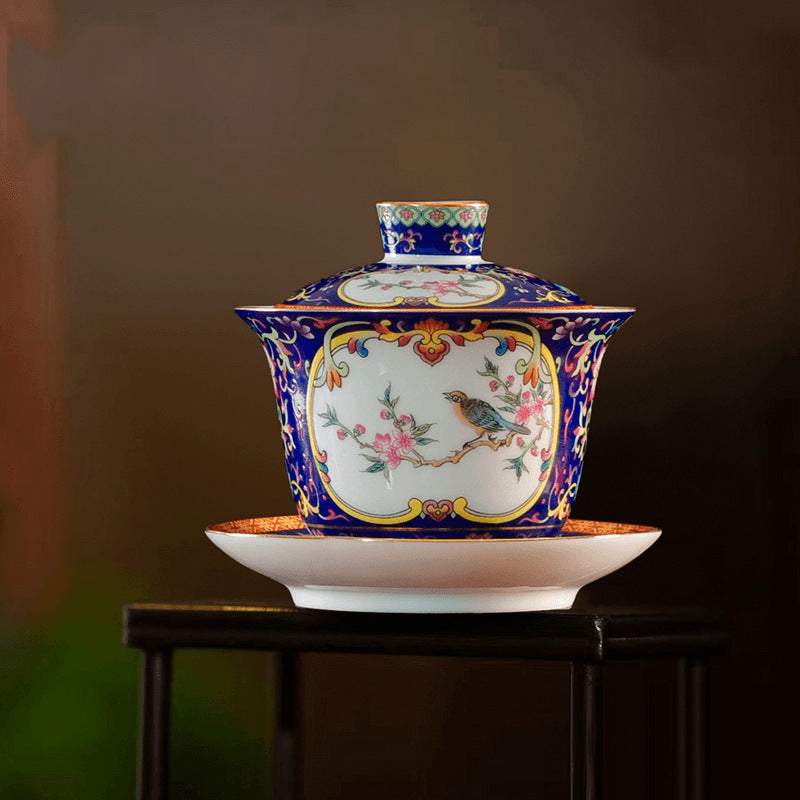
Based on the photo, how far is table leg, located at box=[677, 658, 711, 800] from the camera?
3.25 feet

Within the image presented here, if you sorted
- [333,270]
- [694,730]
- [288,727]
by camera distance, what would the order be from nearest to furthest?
[694,730]
[288,727]
[333,270]

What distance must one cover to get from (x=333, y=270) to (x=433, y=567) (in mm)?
479

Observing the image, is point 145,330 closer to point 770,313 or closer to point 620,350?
point 620,350

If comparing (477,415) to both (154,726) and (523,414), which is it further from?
(154,726)

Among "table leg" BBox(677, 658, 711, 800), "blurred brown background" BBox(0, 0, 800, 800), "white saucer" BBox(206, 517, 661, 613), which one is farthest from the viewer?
"blurred brown background" BBox(0, 0, 800, 800)

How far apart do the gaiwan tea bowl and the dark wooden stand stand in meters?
0.06

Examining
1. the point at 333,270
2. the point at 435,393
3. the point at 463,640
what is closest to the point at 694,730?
the point at 463,640

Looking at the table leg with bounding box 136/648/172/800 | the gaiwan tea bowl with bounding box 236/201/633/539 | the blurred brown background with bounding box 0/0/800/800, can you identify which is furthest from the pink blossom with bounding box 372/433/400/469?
the blurred brown background with bounding box 0/0/800/800

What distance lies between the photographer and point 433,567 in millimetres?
887

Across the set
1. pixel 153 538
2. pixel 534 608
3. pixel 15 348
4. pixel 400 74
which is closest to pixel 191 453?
pixel 153 538

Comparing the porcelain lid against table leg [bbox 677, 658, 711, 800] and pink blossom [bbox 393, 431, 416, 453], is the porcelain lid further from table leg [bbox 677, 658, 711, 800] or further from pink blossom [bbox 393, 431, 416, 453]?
table leg [bbox 677, 658, 711, 800]

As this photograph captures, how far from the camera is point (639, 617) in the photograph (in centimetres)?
94

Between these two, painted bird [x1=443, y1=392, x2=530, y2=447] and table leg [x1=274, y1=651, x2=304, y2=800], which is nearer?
painted bird [x1=443, y1=392, x2=530, y2=447]

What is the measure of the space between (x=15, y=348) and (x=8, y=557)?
7.8 inches
